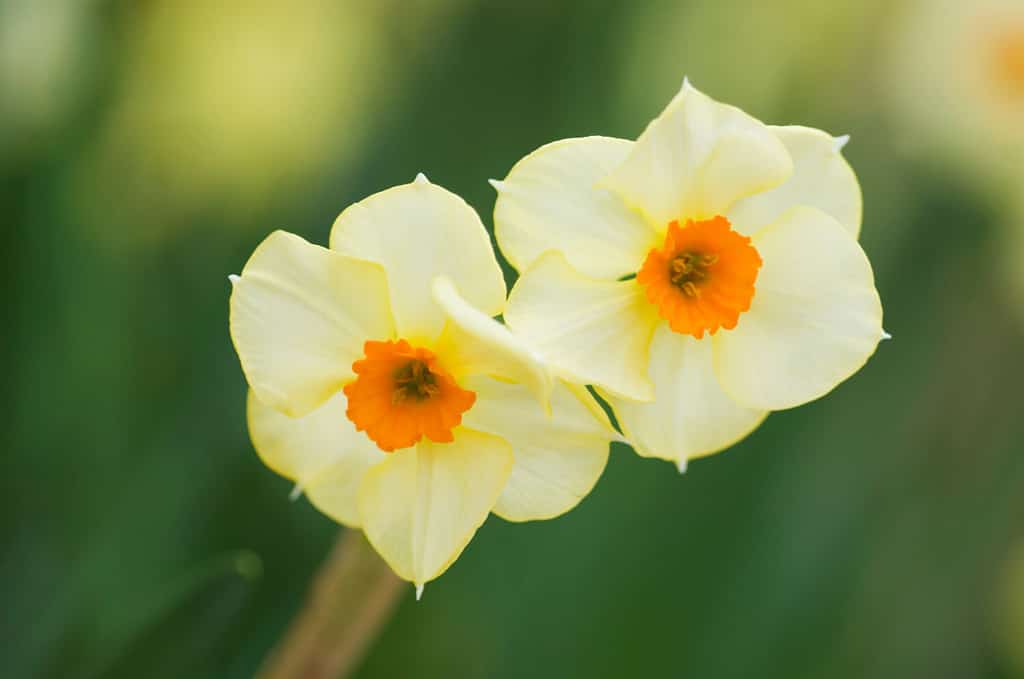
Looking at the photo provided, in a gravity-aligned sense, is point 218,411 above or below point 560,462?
below

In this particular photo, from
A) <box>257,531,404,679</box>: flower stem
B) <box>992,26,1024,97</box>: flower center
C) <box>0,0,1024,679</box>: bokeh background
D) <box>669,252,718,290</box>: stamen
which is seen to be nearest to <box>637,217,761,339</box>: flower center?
<box>669,252,718,290</box>: stamen

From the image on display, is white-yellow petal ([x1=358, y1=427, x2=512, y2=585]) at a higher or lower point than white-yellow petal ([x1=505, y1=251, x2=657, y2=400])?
lower

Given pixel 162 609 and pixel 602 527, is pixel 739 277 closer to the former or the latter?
pixel 162 609

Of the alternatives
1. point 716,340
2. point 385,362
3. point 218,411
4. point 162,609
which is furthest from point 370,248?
point 218,411

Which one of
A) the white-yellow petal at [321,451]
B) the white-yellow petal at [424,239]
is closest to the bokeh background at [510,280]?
the white-yellow petal at [321,451]

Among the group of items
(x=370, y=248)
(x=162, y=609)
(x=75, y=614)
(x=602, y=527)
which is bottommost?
(x=602, y=527)

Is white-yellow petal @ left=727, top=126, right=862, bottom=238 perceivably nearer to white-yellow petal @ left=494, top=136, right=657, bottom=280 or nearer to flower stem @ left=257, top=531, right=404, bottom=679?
white-yellow petal @ left=494, top=136, right=657, bottom=280

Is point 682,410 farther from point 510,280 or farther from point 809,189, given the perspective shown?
point 510,280
